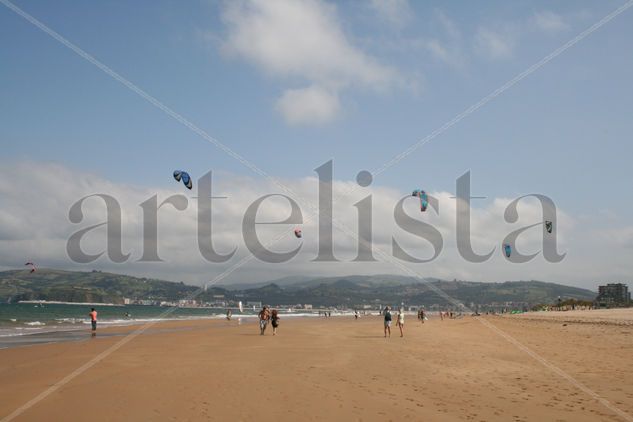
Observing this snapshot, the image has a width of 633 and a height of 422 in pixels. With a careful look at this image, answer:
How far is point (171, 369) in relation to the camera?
52.4 feet

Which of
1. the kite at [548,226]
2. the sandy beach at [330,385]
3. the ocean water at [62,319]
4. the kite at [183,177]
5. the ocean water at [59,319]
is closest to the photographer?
the sandy beach at [330,385]

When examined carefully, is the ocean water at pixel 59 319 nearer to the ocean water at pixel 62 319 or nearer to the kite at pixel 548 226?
the ocean water at pixel 62 319

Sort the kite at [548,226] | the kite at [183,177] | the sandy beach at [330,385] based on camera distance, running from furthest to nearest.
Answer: the kite at [548,226] < the kite at [183,177] < the sandy beach at [330,385]

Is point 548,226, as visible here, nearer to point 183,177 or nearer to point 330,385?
point 183,177

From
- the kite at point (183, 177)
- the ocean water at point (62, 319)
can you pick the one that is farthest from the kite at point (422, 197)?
the ocean water at point (62, 319)

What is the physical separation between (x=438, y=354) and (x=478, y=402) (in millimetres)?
9166

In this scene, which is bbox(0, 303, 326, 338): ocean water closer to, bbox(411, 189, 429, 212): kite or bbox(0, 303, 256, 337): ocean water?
bbox(0, 303, 256, 337): ocean water

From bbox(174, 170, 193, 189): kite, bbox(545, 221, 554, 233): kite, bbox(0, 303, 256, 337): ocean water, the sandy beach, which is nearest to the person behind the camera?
the sandy beach

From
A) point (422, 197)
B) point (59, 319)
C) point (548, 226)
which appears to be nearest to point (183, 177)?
point (422, 197)

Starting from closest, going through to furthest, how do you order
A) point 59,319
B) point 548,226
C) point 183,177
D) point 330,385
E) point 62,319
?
point 330,385, point 183,177, point 548,226, point 62,319, point 59,319

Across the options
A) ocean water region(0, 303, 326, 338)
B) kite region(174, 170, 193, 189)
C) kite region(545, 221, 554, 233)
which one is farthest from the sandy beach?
kite region(545, 221, 554, 233)

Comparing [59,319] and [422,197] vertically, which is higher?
[422,197]

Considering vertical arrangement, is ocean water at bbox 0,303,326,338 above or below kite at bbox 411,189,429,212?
below

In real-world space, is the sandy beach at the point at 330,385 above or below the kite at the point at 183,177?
below
